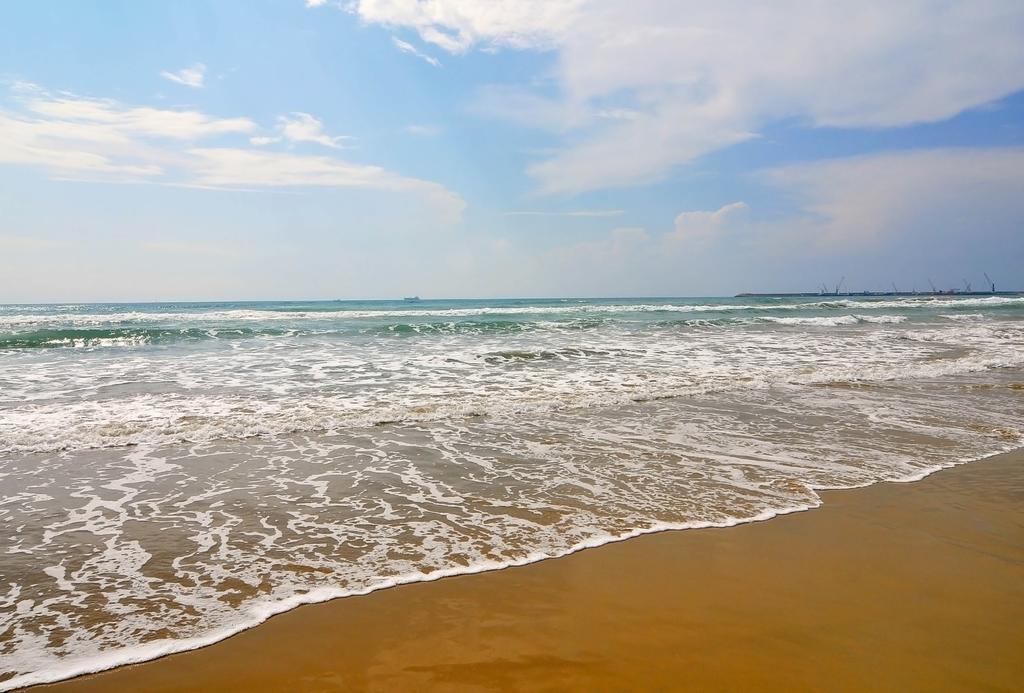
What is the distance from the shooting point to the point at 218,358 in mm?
14141

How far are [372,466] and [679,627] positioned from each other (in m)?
3.46

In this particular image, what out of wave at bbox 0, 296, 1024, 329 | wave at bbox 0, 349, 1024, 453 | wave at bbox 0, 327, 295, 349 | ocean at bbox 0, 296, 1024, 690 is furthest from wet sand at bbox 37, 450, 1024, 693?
wave at bbox 0, 296, 1024, 329

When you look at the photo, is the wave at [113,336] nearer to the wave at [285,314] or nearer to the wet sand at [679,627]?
the wave at [285,314]

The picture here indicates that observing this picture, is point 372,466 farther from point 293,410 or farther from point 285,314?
point 285,314

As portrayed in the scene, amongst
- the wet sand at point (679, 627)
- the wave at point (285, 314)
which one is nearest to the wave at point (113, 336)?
the wave at point (285, 314)

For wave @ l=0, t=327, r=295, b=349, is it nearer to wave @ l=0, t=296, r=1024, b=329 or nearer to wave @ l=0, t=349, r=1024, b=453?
wave @ l=0, t=296, r=1024, b=329

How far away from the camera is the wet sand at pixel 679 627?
2.31 metres

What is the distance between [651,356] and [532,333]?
844 cm

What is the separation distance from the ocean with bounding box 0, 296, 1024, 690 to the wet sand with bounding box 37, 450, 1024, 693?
0.85ft

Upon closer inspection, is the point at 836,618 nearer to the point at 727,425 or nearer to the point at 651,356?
the point at 727,425

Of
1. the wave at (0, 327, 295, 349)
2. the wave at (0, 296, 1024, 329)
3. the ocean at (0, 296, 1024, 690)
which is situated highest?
the wave at (0, 296, 1024, 329)

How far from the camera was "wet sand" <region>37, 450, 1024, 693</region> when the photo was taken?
2.31 metres

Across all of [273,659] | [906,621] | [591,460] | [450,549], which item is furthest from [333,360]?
[906,621]

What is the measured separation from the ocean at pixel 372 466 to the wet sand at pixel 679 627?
0.26m
